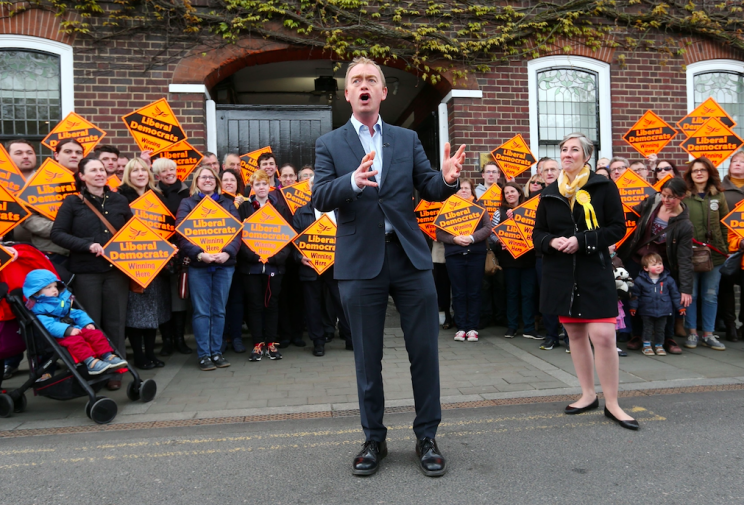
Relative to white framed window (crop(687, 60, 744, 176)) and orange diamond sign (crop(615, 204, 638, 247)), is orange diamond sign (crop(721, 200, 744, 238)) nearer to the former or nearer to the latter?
orange diamond sign (crop(615, 204, 638, 247))

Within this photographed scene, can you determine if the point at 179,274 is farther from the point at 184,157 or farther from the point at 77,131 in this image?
the point at 77,131

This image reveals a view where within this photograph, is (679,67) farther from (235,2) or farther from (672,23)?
(235,2)

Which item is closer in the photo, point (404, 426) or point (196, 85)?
point (404, 426)

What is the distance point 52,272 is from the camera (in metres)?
4.83

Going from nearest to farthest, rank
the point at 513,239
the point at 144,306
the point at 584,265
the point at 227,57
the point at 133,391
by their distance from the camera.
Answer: the point at 584,265 → the point at 133,391 → the point at 144,306 → the point at 513,239 → the point at 227,57

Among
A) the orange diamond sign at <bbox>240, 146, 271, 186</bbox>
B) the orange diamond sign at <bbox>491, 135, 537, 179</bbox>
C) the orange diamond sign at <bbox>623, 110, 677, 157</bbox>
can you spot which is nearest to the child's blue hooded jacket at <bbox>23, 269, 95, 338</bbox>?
the orange diamond sign at <bbox>240, 146, 271, 186</bbox>

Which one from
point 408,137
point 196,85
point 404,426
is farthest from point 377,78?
point 196,85

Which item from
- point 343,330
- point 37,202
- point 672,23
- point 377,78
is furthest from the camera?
point 672,23

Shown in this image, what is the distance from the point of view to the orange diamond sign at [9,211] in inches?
206

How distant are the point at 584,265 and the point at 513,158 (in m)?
4.95

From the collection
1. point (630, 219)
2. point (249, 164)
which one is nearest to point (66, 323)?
point (249, 164)

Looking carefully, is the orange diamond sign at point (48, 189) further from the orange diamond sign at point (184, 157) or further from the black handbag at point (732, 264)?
the black handbag at point (732, 264)

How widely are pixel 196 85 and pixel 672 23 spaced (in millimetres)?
8258

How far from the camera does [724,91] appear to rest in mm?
10773
